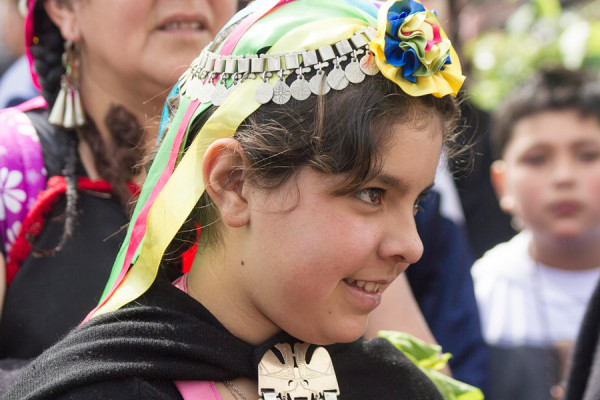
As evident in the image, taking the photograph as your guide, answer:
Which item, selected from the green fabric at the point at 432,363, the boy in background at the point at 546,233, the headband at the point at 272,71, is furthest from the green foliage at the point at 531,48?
the headband at the point at 272,71

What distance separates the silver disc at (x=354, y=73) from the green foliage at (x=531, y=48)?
4328mm

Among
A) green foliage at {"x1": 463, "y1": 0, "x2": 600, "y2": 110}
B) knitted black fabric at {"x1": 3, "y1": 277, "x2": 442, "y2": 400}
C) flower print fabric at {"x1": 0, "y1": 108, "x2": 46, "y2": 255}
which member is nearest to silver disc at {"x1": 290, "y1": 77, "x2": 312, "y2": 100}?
knitted black fabric at {"x1": 3, "y1": 277, "x2": 442, "y2": 400}

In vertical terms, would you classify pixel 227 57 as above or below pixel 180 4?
below

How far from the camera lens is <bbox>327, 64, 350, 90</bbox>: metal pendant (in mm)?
1548

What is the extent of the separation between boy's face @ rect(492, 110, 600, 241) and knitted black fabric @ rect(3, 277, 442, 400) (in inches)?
91.1

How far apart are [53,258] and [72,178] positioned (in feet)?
0.73

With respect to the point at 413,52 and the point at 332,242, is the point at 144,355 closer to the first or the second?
the point at 332,242

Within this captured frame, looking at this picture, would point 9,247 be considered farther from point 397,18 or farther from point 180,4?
point 397,18

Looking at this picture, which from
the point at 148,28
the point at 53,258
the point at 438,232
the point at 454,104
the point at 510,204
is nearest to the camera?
the point at 454,104

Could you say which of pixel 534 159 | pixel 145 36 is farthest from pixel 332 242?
pixel 534 159

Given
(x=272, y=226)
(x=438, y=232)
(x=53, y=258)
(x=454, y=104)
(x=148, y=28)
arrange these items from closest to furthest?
1. (x=272, y=226)
2. (x=454, y=104)
3. (x=53, y=258)
4. (x=148, y=28)
5. (x=438, y=232)

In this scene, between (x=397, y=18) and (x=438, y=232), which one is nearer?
(x=397, y=18)

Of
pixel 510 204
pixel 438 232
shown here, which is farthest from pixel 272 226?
pixel 510 204

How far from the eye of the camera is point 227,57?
1619 millimetres
